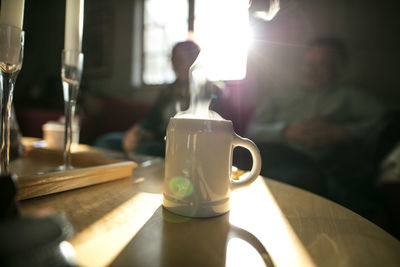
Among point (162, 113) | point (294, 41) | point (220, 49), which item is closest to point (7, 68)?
point (220, 49)

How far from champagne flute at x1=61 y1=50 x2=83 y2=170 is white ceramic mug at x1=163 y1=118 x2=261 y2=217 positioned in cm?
29

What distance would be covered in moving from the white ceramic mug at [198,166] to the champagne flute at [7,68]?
252mm

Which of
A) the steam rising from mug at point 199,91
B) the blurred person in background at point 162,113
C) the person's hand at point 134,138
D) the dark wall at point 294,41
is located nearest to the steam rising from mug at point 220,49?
the steam rising from mug at point 199,91

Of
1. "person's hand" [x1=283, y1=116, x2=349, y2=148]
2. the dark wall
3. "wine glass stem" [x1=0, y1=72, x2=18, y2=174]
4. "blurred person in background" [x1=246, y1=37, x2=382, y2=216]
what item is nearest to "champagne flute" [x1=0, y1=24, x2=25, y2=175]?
"wine glass stem" [x1=0, y1=72, x2=18, y2=174]

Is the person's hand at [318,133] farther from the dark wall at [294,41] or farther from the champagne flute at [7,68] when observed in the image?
the champagne flute at [7,68]

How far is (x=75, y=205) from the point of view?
309mm

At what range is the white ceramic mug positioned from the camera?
28 centimetres

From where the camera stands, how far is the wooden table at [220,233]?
212 millimetres

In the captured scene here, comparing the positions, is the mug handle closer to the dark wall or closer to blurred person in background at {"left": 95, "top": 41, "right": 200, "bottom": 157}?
blurred person in background at {"left": 95, "top": 41, "right": 200, "bottom": 157}

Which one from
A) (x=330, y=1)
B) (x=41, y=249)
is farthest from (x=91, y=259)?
(x=330, y=1)

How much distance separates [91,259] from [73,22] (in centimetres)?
45

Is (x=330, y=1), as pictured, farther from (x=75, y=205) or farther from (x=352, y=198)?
(x=75, y=205)

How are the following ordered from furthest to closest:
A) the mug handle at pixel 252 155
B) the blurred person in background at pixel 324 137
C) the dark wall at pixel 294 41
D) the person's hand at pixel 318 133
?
the dark wall at pixel 294 41
the person's hand at pixel 318 133
the blurred person in background at pixel 324 137
the mug handle at pixel 252 155

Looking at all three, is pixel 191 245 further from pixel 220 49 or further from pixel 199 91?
pixel 220 49
